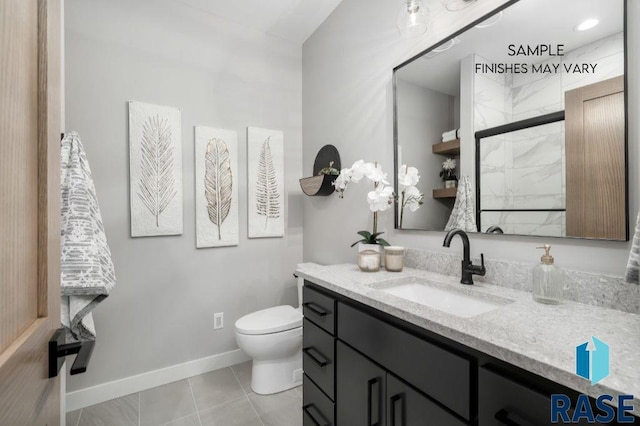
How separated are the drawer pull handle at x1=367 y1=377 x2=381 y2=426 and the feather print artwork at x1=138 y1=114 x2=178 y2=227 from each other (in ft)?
5.72

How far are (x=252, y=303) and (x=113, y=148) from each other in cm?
151

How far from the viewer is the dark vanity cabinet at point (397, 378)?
2.25ft

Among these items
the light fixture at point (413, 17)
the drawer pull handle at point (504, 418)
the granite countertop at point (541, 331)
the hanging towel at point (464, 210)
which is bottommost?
the drawer pull handle at point (504, 418)

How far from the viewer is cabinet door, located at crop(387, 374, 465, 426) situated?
829 millimetres

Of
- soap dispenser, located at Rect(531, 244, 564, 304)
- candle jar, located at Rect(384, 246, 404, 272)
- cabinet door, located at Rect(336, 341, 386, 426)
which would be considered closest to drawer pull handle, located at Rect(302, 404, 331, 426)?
cabinet door, located at Rect(336, 341, 386, 426)

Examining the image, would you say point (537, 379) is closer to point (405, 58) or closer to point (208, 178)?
point (405, 58)

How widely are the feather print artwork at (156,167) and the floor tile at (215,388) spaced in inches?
45.9

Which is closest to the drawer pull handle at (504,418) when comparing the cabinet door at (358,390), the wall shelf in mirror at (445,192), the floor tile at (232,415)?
the cabinet door at (358,390)

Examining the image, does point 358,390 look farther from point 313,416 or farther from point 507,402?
point 507,402

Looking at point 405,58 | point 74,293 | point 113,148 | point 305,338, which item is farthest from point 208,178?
point 405,58

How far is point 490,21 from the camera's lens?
1312 mm

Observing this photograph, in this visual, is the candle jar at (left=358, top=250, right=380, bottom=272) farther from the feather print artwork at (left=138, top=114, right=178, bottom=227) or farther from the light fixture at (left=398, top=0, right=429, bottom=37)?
the feather print artwork at (left=138, top=114, right=178, bottom=227)

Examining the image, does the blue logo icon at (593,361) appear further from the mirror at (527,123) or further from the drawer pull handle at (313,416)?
the drawer pull handle at (313,416)

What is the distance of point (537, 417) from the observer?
2.07 feet
